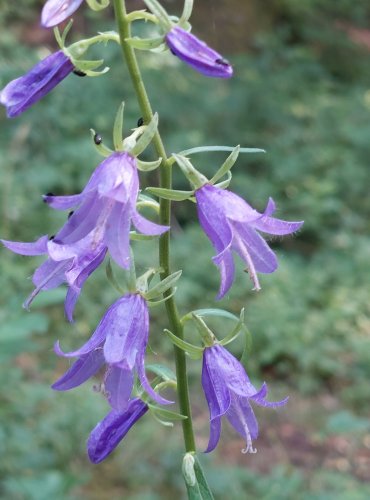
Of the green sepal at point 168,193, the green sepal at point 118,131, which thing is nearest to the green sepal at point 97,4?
the green sepal at point 118,131

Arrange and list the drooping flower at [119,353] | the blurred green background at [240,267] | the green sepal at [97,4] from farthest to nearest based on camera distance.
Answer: the blurred green background at [240,267], the green sepal at [97,4], the drooping flower at [119,353]

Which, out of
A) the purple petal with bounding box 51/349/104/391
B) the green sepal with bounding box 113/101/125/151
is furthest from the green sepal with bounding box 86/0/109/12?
the purple petal with bounding box 51/349/104/391

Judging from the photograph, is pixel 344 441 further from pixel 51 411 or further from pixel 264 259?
pixel 264 259

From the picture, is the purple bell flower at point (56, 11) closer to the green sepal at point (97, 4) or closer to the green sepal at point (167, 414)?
the green sepal at point (97, 4)

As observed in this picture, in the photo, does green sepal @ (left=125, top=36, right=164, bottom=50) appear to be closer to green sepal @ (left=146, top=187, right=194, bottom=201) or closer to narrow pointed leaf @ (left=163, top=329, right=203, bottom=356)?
green sepal @ (left=146, top=187, right=194, bottom=201)

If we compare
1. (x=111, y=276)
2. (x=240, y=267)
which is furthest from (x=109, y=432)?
(x=240, y=267)

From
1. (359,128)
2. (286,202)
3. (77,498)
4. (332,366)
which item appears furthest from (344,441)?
(359,128)
